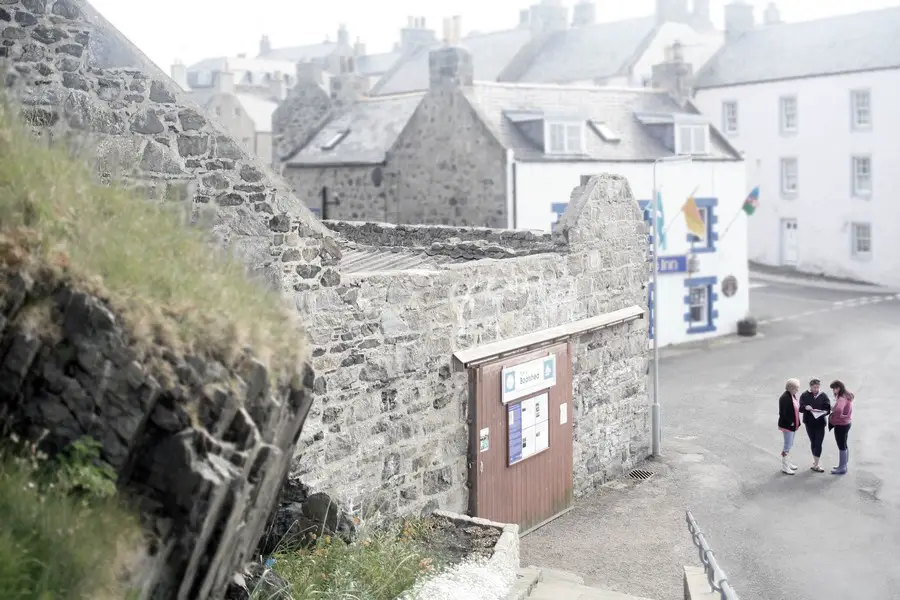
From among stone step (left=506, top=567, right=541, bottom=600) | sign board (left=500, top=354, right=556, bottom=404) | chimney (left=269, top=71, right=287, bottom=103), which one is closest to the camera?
stone step (left=506, top=567, right=541, bottom=600)

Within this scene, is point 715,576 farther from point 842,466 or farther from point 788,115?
point 788,115

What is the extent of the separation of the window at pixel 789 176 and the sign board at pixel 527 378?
106ft

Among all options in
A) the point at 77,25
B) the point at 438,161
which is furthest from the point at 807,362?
the point at 77,25

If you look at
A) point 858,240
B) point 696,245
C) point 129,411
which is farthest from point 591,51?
point 129,411

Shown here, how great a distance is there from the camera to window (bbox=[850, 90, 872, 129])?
40594mm

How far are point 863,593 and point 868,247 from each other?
32.1 meters

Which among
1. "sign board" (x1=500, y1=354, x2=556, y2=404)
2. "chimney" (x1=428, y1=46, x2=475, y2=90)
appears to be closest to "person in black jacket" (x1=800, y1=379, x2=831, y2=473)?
"sign board" (x1=500, y1=354, x2=556, y2=404)

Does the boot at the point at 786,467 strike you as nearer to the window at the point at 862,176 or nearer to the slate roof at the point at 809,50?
the window at the point at 862,176

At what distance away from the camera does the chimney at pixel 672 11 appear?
5088cm

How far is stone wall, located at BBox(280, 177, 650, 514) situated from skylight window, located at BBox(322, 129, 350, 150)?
591 inches

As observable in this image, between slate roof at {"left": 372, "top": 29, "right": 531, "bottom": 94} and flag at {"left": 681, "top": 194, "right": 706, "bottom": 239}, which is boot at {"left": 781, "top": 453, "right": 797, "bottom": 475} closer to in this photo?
flag at {"left": 681, "top": 194, "right": 706, "bottom": 239}

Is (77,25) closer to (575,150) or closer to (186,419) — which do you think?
(186,419)

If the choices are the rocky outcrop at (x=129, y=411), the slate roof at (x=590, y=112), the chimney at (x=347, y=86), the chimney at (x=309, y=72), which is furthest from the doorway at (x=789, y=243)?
the rocky outcrop at (x=129, y=411)

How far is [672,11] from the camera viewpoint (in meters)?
51.5
